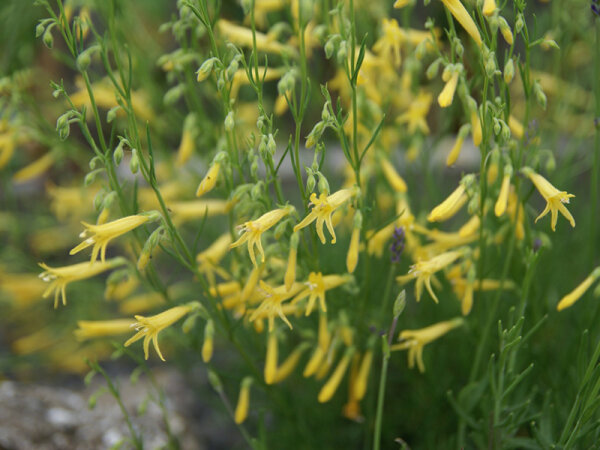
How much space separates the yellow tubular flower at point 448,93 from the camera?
170 centimetres

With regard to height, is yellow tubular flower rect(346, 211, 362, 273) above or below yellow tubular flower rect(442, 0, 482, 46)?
below

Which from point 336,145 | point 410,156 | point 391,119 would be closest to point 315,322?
point 410,156

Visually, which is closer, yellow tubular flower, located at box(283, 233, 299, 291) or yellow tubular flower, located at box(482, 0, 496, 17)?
yellow tubular flower, located at box(482, 0, 496, 17)

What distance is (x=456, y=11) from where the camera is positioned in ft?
5.55

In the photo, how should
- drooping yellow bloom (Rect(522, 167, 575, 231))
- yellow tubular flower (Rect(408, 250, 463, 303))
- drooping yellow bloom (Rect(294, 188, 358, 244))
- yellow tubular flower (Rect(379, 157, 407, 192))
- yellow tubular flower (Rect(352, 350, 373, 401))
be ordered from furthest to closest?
yellow tubular flower (Rect(379, 157, 407, 192)) → yellow tubular flower (Rect(352, 350, 373, 401)) → yellow tubular flower (Rect(408, 250, 463, 303)) → drooping yellow bloom (Rect(522, 167, 575, 231)) → drooping yellow bloom (Rect(294, 188, 358, 244))

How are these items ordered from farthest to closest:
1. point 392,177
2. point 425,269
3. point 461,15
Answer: point 392,177
point 425,269
point 461,15

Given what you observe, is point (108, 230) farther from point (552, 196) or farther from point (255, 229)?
point (552, 196)

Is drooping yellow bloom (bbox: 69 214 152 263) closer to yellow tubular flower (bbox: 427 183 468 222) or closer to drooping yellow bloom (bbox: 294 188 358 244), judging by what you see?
drooping yellow bloom (bbox: 294 188 358 244)

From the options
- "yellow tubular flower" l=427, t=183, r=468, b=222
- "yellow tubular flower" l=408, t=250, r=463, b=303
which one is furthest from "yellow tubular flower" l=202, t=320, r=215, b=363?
"yellow tubular flower" l=427, t=183, r=468, b=222

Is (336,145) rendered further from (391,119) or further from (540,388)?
(540,388)

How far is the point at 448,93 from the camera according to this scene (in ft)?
5.71

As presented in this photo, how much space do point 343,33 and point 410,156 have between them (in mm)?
921

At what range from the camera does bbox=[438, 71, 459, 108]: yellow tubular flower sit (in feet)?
5.58

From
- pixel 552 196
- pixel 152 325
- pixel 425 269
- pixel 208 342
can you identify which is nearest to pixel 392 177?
pixel 425 269
